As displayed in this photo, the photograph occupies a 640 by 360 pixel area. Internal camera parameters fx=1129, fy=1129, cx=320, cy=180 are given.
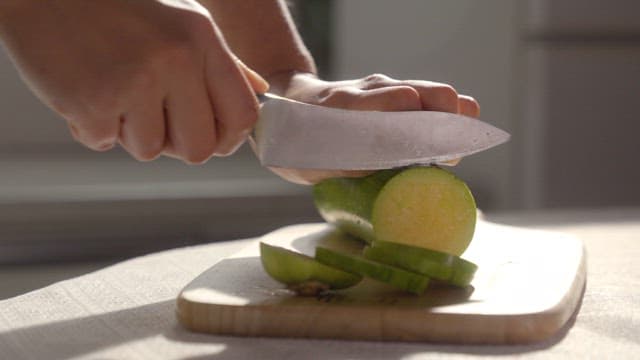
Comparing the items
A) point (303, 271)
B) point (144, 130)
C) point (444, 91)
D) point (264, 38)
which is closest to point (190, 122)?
point (144, 130)

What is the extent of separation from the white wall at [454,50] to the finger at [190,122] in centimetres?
181

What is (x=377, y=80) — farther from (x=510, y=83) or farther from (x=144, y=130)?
(x=510, y=83)

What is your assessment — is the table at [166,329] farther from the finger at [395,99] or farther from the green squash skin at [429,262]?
the finger at [395,99]

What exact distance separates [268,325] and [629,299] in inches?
12.9

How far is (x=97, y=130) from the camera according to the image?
2.77 feet

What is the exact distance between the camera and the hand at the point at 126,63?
0.80m

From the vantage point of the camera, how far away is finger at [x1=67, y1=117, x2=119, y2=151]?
2.74 feet

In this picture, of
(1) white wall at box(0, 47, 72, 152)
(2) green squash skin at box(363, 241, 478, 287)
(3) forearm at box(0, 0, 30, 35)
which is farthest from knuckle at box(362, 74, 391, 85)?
(1) white wall at box(0, 47, 72, 152)

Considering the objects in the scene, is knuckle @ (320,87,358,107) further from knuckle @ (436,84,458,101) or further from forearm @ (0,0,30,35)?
forearm @ (0,0,30,35)

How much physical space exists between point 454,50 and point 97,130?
1.95 m

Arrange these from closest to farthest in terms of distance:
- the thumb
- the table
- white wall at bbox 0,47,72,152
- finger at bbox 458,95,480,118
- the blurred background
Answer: the table < the thumb < finger at bbox 458,95,480,118 < white wall at bbox 0,47,72,152 < the blurred background

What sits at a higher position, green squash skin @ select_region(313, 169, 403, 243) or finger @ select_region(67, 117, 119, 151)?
finger @ select_region(67, 117, 119, 151)

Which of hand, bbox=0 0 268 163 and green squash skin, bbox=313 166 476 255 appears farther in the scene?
green squash skin, bbox=313 166 476 255

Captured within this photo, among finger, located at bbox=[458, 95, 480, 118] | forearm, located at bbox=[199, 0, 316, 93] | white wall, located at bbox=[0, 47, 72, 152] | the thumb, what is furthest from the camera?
white wall, located at bbox=[0, 47, 72, 152]
